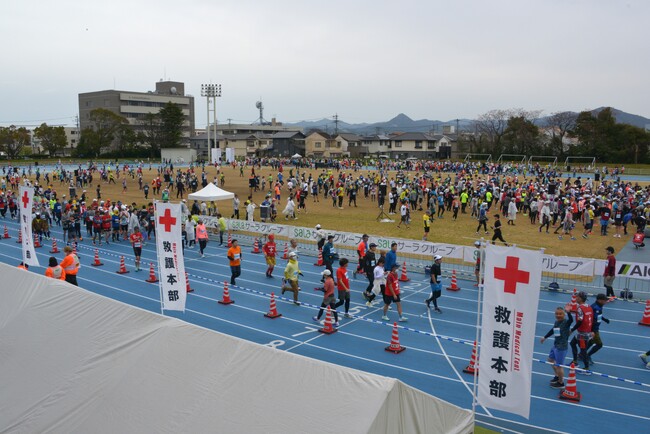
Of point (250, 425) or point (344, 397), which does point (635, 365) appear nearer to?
point (344, 397)

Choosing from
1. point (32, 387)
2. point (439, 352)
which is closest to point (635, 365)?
point (439, 352)

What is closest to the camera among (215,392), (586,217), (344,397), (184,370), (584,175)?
(344,397)

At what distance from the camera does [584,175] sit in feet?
174

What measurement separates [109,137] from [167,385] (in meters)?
79.3

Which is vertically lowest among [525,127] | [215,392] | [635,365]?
[635,365]

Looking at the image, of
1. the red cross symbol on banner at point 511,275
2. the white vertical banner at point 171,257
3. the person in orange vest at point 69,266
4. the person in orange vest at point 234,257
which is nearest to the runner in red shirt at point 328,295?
the white vertical banner at point 171,257

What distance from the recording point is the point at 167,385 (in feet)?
19.6

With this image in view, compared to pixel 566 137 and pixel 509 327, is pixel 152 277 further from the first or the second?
pixel 566 137

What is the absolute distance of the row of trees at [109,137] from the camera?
75.9m

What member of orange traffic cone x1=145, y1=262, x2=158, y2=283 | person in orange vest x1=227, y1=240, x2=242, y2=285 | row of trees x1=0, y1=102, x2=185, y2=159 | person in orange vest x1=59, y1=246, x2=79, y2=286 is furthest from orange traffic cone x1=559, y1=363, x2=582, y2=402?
row of trees x1=0, y1=102, x2=185, y2=159

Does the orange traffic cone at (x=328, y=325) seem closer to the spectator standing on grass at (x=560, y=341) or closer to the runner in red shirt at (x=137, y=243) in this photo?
the spectator standing on grass at (x=560, y=341)

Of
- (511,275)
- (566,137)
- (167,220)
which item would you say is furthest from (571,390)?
(566,137)

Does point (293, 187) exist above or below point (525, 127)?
below

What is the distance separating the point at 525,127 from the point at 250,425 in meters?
70.5
